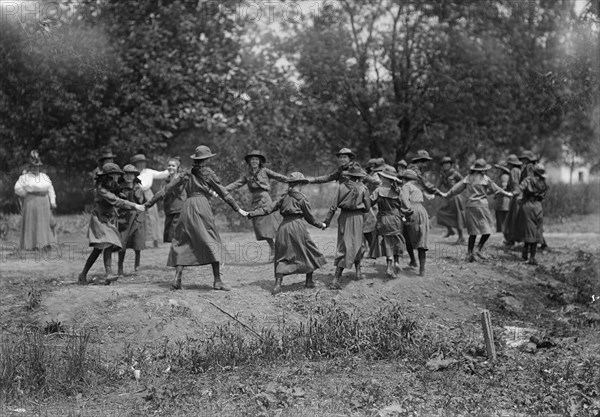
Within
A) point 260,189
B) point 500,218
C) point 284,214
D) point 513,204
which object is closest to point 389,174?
point 284,214

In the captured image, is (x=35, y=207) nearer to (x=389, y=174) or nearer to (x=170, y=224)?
(x=170, y=224)

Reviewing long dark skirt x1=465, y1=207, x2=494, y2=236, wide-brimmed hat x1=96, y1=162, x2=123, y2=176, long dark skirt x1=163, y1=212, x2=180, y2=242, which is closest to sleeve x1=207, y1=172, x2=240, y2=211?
wide-brimmed hat x1=96, y1=162, x2=123, y2=176

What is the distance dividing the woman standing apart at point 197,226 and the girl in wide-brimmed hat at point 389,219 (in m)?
2.50

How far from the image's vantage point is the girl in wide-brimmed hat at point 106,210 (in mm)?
10406

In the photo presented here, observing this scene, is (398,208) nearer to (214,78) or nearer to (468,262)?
(468,262)

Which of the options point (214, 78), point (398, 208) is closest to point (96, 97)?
point (214, 78)

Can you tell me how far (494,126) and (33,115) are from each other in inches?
629

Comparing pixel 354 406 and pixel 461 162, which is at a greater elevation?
pixel 461 162

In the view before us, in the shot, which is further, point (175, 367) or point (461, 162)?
point (461, 162)

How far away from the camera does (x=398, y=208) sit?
38.4 ft

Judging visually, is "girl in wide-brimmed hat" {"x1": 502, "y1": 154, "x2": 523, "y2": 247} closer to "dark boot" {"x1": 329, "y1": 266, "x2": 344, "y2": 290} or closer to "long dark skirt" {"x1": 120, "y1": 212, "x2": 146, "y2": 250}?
"dark boot" {"x1": 329, "y1": 266, "x2": 344, "y2": 290}

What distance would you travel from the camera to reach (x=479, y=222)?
13.9 metres

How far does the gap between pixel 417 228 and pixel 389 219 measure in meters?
0.58

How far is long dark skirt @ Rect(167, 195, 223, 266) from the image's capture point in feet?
33.2
